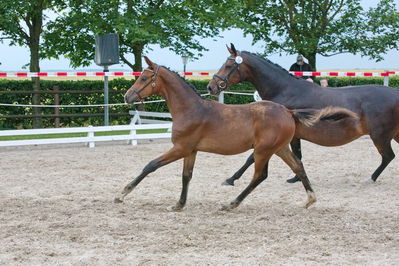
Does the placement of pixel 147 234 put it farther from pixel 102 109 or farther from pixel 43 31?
pixel 43 31

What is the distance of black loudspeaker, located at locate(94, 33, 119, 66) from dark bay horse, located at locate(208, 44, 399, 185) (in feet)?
24.3

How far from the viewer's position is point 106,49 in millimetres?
15016

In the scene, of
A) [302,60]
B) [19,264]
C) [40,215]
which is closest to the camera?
[19,264]

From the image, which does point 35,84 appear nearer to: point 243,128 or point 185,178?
point 185,178

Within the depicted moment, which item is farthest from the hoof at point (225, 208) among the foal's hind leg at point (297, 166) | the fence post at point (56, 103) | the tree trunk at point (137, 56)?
the tree trunk at point (137, 56)

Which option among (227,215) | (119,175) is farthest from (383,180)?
(119,175)

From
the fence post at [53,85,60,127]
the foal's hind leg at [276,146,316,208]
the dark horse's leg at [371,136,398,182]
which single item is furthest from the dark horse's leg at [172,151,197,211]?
the fence post at [53,85,60,127]

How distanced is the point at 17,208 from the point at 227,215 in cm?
244

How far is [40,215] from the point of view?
20.5ft

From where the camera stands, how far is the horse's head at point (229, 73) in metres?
8.04

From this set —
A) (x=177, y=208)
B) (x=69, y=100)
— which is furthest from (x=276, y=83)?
(x=69, y=100)

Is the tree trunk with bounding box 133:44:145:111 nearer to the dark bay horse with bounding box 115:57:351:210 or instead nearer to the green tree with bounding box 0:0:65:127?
the green tree with bounding box 0:0:65:127

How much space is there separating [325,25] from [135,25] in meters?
10.6

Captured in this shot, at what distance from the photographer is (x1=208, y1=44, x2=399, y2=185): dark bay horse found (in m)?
7.91
